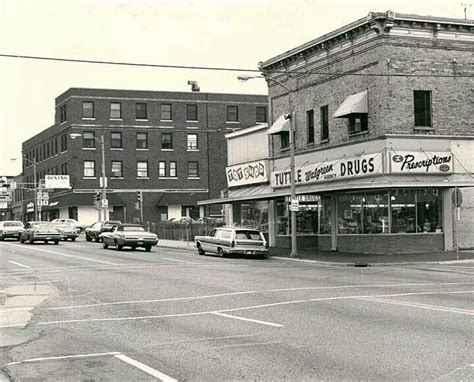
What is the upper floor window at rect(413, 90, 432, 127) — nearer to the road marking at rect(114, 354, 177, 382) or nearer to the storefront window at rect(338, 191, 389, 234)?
the storefront window at rect(338, 191, 389, 234)

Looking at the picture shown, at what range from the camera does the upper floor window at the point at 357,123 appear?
99.2 ft

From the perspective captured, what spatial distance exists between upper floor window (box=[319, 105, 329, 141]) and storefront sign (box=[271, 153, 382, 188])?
1.47 meters

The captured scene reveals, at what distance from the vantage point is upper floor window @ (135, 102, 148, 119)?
2901 inches

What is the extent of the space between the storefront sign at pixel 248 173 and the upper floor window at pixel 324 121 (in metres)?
5.81

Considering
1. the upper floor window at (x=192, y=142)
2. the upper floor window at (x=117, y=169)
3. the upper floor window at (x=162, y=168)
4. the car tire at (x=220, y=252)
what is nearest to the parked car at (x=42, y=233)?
the car tire at (x=220, y=252)

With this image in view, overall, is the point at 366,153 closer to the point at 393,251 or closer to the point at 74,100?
the point at 393,251

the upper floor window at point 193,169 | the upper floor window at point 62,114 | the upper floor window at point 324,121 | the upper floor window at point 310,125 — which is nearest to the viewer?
the upper floor window at point 324,121

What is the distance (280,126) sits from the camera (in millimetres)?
35812

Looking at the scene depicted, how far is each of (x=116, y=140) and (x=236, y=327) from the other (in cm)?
6414

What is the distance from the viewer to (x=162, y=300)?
47.4 ft

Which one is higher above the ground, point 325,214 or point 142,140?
point 142,140

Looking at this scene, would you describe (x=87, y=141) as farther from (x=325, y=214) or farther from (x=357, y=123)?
(x=357, y=123)

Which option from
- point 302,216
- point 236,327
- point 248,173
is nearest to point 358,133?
point 302,216

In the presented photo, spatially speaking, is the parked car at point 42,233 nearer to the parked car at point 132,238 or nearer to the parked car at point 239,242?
the parked car at point 132,238
